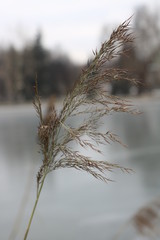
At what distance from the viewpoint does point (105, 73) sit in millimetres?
1531

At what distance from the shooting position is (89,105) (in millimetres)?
1555

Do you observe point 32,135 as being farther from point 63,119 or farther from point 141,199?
point 63,119

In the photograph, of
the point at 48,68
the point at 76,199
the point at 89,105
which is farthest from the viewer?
the point at 48,68

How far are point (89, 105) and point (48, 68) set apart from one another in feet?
178

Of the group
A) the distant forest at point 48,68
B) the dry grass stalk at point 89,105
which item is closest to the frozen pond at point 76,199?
the dry grass stalk at point 89,105

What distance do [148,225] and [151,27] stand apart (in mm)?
60438

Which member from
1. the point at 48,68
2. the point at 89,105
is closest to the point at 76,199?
the point at 89,105

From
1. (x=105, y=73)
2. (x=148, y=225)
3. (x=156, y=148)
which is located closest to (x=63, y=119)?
(x=105, y=73)

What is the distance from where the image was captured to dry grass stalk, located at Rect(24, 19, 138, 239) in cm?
149

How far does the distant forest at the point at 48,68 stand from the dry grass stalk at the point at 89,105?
157 feet

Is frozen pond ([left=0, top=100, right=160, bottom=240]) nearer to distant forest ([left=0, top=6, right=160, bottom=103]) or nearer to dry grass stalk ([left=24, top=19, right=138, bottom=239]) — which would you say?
dry grass stalk ([left=24, top=19, right=138, bottom=239])

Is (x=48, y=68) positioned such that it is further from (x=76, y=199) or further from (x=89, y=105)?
(x=89, y=105)

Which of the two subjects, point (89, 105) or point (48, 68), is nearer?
point (89, 105)

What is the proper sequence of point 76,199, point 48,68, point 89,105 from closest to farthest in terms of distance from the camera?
1. point 89,105
2. point 76,199
3. point 48,68
